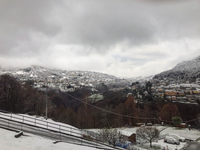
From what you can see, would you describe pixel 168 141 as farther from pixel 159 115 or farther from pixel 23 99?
pixel 23 99

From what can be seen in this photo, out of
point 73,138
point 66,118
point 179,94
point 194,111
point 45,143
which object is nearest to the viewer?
point 45,143

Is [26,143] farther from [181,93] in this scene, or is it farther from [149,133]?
[181,93]

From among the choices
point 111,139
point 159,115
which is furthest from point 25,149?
point 159,115

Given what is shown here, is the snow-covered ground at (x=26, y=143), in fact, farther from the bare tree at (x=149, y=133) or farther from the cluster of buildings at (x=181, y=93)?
the cluster of buildings at (x=181, y=93)

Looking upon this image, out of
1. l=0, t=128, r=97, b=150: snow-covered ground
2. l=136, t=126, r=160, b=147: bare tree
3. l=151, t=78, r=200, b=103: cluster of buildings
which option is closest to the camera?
l=0, t=128, r=97, b=150: snow-covered ground

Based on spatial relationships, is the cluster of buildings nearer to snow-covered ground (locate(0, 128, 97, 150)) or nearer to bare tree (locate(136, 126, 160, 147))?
bare tree (locate(136, 126, 160, 147))

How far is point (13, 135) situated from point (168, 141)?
20.2 meters

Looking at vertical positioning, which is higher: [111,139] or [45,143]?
[45,143]

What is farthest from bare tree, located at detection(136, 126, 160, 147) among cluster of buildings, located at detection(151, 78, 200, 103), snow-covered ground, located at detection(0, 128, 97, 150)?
cluster of buildings, located at detection(151, 78, 200, 103)

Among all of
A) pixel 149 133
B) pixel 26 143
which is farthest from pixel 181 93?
pixel 26 143

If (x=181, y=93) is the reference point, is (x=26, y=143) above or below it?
above

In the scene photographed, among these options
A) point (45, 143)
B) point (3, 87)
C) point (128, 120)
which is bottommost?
point (128, 120)

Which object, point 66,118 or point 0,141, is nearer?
point 0,141

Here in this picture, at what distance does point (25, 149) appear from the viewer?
9195 millimetres
